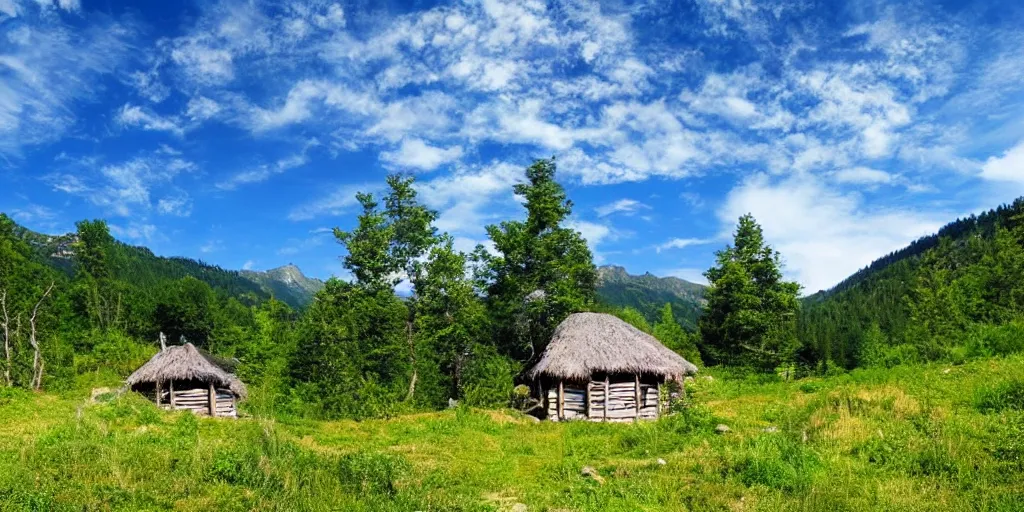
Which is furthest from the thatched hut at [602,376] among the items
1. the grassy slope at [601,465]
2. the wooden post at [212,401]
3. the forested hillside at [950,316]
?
the wooden post at [212,401]

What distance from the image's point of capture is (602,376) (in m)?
23.9

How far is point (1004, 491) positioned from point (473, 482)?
8.71 metres

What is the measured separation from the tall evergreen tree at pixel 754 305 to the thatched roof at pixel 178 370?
1202 inches

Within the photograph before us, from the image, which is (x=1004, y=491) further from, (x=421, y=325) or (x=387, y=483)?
(x=421, y=325)

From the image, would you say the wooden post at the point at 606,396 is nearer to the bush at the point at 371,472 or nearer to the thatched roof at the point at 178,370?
the bush at the point at 371,472

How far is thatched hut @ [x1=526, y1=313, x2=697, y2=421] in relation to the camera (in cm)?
2320

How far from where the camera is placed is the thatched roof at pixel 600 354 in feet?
75.8

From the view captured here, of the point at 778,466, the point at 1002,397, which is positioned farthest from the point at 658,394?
the point at 778,466

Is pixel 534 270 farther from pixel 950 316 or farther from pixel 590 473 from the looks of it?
pixel 950 316

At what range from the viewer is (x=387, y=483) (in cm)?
1045

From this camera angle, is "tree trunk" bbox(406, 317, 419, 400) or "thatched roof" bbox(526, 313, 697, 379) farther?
"tree trunk" bbox(406, 317, 419, 400)

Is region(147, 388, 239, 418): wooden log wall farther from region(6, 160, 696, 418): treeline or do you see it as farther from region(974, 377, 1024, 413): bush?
region(974, 377, 1024, 413): bush

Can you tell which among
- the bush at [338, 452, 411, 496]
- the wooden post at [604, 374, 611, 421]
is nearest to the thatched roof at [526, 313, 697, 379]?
the wooden post at [604, 374, 611, 421]

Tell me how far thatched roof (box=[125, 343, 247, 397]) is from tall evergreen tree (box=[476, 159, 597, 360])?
15.1m
